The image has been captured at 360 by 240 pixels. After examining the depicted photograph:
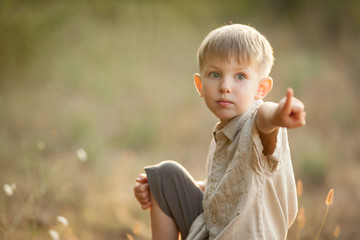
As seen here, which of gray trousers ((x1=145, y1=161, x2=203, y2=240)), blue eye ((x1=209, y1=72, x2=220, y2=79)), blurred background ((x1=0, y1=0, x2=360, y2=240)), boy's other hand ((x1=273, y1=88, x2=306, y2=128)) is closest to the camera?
boy's other hand ((x1=273, y1=88, x2=306, y2=128))

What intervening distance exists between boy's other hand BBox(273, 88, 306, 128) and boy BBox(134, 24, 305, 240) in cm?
8

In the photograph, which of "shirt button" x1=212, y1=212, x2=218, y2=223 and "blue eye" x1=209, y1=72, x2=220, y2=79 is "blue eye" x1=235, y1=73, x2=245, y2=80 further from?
"shirt button" x1=212, y1=212, x2=218, y2=223

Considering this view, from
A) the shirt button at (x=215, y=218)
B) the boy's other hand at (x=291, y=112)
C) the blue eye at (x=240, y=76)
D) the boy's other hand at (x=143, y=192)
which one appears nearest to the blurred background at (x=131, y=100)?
the boy's other hand at (x=143, y=192)

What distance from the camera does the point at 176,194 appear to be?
53.6 inches

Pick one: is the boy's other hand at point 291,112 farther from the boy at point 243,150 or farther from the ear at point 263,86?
the ear at point 263,86

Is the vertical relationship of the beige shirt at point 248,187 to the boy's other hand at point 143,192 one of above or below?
below

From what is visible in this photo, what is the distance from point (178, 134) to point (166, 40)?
5.44 feet

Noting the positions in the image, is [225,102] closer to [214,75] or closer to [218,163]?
[214,75]

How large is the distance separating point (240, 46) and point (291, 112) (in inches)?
11.8

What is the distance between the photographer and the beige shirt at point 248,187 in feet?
3.51

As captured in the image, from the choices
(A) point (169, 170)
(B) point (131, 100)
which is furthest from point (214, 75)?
(B) point (131, 100)

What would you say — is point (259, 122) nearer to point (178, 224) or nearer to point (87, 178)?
point (178, 224)

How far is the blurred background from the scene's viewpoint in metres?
3.00

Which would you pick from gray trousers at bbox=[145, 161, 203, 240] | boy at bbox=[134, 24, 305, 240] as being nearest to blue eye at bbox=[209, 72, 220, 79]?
boy at bbox=[134, 24, 305, 240]
